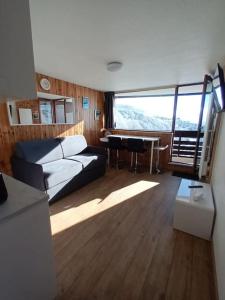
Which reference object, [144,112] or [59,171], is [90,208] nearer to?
[59,171]

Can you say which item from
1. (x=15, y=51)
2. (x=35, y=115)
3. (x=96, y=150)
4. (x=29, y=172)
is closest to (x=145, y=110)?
(x=96, y=150)

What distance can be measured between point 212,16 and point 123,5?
787mm

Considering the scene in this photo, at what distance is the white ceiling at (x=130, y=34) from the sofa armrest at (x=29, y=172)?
5.42ft

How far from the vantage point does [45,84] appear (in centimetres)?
319

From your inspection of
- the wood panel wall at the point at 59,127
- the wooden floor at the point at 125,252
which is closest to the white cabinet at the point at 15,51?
→ the wood panel wall at the point at 59,127

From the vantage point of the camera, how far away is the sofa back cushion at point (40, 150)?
270 centimetres

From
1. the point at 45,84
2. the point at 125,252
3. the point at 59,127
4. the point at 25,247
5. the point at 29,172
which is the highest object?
the point at 45,84

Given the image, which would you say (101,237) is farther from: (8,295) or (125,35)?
(125,35)

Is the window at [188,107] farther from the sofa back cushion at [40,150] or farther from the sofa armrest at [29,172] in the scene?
the sofa armrest at [29,172]

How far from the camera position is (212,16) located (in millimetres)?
1337

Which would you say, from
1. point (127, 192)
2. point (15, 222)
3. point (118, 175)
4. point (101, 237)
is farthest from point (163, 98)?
point (15, 222)

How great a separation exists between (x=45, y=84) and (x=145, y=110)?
290 cm

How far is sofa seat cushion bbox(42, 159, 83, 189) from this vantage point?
2.41 metres

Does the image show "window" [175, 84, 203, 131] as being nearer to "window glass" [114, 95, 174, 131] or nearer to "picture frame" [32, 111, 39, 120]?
"window glass" [114, 95, 174, 131]
